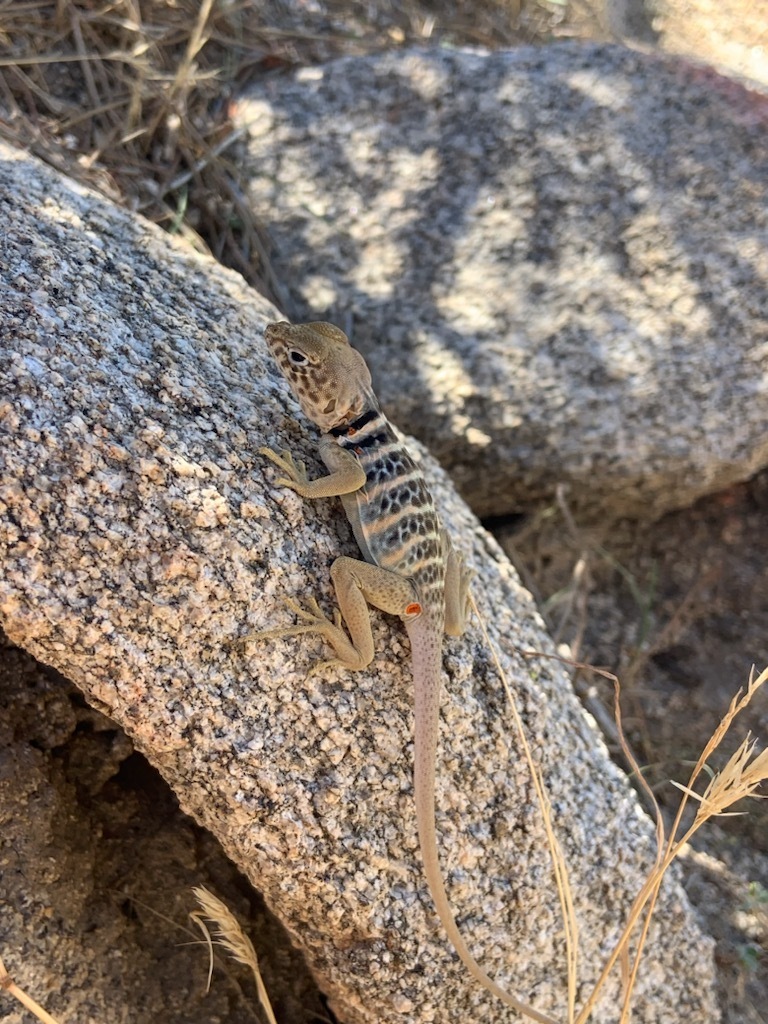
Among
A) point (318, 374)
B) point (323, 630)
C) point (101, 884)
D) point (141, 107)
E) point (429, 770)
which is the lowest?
point (101, 884)

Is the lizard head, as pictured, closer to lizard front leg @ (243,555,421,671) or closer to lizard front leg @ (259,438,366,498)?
lizard front leg @ (259,438,366,498)

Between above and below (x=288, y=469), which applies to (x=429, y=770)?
below

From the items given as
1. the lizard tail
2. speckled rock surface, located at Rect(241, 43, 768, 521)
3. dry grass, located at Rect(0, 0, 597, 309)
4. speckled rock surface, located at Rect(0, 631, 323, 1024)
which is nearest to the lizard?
the lizard tail

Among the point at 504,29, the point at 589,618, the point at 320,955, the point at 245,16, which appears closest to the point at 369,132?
the point at 245,16

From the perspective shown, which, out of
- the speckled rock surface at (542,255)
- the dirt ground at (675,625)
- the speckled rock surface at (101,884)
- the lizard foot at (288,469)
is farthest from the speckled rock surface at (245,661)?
the speckled rock surface at (542,255)

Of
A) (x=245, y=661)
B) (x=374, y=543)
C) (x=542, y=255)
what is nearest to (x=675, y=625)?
(x=542, y=255)

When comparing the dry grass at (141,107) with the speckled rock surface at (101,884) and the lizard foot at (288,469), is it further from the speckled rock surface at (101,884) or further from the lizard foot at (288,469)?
the speckled rock surface at (101,884)

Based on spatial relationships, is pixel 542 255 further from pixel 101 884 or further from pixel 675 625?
pixel 101 884
